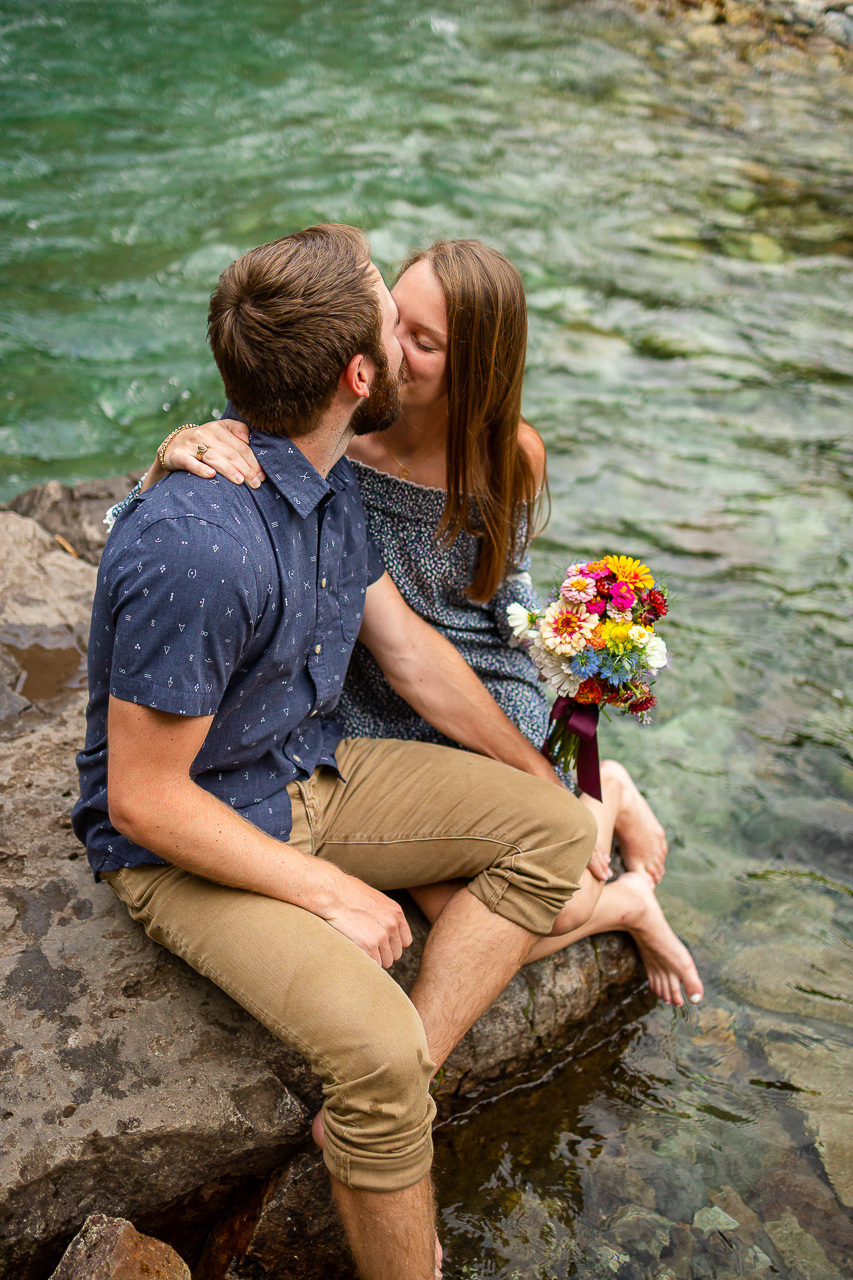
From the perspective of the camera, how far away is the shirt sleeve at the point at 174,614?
2156 millimetres

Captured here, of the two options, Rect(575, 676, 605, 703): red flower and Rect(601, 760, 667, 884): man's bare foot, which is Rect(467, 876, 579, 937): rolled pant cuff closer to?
Rect(575, 676, 605, 703): red flower

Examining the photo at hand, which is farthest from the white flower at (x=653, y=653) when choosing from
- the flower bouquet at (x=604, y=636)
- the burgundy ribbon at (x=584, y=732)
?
the burgundy ribbon at (x=584, y=732)

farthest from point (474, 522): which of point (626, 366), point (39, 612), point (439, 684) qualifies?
point (626, 366)

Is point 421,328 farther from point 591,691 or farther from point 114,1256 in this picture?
point 114,1256

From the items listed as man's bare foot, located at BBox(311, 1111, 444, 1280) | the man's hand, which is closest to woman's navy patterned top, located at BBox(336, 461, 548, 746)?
the man's hand

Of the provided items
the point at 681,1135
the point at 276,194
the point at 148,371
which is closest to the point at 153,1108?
the point at 681,1135

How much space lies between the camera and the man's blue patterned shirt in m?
2.17

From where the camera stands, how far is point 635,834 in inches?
147

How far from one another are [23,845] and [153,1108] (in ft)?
3.11

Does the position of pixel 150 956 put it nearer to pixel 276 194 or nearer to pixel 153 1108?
pixel 153 1108

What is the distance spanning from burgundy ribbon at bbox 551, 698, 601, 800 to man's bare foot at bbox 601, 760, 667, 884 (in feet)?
1.10

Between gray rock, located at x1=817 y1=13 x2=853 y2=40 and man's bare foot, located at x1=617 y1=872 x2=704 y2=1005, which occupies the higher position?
gray rock, located at x1=817 y1=13 x2=853 y2=40

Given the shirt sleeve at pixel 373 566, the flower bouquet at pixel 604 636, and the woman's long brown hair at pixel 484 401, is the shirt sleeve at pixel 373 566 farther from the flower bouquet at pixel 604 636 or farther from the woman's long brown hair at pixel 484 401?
the flower bouquet at pixel 604 636

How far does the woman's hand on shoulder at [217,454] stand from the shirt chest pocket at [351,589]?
17.8 inches
